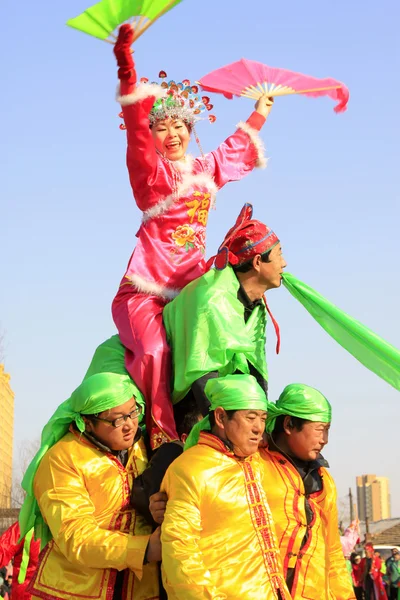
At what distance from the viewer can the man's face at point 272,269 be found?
5738 mm

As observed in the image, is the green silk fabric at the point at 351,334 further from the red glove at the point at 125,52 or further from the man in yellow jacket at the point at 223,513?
the red glove at the point at 125,52

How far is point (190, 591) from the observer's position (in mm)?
4199

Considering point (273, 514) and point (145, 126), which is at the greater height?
point (145, 126)

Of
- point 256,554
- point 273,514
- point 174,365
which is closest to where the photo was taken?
point 256,554

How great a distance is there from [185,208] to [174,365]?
109 cm

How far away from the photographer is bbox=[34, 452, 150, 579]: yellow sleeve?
4.67 m

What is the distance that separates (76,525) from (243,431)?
91 cm

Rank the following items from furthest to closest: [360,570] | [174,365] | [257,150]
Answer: [360,570]
[257,150]
[174,365]

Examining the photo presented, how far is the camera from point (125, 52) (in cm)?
528

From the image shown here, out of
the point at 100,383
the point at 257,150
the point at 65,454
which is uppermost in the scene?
the point at 257,150

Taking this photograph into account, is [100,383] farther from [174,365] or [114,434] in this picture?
[174,365]

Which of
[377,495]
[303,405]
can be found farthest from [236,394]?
[377,495]

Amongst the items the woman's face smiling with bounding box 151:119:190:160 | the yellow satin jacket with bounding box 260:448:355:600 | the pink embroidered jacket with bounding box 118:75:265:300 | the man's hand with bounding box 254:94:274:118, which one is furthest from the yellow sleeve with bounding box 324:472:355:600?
the man's hand with bounding box 254:94:274:118

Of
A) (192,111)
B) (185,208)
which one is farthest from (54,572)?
(192,111)
